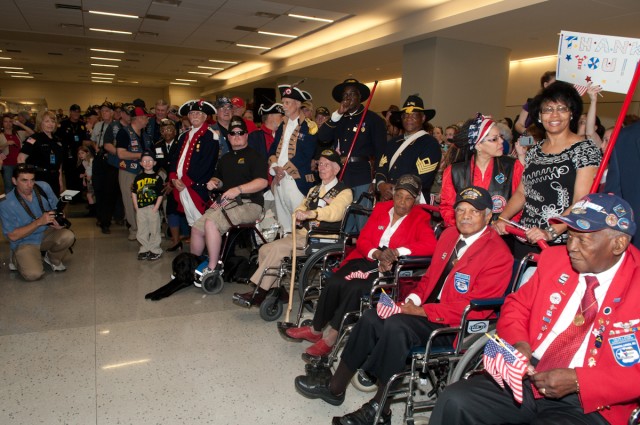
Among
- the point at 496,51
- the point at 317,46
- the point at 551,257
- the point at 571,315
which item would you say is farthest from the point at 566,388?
the point at 317,46

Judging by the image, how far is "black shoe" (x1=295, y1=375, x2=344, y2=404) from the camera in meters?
2.30

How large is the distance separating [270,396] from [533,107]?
1.96 meters

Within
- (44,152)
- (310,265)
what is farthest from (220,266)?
(44,152)

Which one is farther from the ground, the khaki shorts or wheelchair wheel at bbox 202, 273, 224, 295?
the khaki shorts

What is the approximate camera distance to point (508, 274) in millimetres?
2076

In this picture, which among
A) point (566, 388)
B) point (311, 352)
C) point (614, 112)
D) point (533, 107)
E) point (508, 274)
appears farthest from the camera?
point (614, 112)

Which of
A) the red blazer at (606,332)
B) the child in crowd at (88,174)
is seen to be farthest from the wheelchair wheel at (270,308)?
the child in crowd at (88,174)

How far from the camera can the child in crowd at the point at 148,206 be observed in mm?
4828

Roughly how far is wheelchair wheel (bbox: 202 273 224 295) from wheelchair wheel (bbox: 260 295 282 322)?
73 cm

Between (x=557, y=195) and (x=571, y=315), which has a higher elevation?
(x=557, y=195)

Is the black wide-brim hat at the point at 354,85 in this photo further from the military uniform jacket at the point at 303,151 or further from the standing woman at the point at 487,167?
the standing woman at the point at 487,167

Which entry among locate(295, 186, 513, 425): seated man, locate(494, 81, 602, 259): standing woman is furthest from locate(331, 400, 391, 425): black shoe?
locate(494, 81, 602, 259): standing woman

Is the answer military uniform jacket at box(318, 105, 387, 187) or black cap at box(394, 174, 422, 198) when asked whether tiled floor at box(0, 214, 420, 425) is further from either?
military uniform jacket at box(318, 105, 387, 187)

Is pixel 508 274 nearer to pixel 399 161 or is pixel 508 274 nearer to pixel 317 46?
pixel 399 161
